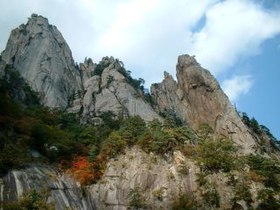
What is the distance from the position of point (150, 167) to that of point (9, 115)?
14.0m

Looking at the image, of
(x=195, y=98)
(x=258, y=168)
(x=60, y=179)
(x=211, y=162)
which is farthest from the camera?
(x=195, y=98)

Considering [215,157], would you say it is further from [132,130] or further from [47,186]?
[47,186]

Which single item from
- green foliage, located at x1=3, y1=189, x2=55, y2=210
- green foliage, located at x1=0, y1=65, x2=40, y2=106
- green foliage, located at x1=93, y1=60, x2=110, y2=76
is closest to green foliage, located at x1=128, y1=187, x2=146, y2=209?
green foliage, located at x1=3, y1=189, x2=55, y2=210

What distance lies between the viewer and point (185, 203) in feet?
123

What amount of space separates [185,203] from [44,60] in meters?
44.4

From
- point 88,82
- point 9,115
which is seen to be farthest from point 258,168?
point 88,82

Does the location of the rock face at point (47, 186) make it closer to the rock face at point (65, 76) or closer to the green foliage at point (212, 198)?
the green foliage at point (212, 198)

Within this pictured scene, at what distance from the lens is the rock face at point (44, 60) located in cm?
6962

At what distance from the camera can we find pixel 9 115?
4203 cm

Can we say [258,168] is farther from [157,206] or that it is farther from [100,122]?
[100,122]

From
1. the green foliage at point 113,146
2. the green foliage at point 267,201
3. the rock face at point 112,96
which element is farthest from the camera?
the rock face at point 112,96

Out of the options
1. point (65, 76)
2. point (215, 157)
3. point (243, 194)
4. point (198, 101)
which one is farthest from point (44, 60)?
point (243, 194)

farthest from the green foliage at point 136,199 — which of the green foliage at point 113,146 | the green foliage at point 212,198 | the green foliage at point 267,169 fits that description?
the green foliage at point 267,169

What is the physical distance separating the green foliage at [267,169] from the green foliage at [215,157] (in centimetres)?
339
